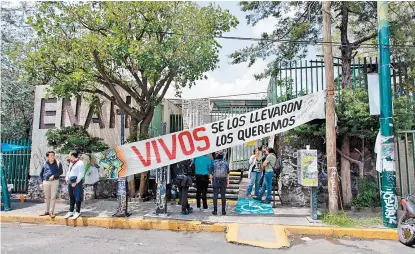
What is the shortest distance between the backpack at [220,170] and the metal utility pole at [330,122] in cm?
254

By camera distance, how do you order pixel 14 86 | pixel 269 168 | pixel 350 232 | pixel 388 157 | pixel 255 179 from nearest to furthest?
pixel 350 232 < pixel 388 157 < pixel 269 168 < pixel 255 179 < pixel 14 86

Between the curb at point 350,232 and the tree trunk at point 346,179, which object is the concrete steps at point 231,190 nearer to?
the tree trunk at point 346,179

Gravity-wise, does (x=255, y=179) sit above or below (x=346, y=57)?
below

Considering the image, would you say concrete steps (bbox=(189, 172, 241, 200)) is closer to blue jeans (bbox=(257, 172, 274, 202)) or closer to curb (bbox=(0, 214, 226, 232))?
blue jeans (bbox=(257, 172, 274, 202))

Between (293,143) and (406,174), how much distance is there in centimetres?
317

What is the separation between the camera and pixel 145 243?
614 cm

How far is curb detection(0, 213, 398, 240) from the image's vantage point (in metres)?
6.69

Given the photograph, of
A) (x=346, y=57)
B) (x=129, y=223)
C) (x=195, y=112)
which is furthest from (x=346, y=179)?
(x=195, y=112)

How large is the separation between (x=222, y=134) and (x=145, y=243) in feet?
10.7

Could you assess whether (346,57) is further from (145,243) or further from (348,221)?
(145,243)

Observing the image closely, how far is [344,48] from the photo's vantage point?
9.30 meters

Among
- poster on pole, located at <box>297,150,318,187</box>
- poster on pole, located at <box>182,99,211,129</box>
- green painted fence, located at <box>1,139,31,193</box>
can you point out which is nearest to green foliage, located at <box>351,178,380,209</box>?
poster on pole, located at <box>297,150,318,187</box>

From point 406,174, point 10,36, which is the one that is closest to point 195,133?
point 406,174

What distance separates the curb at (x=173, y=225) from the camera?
669 centimetres
